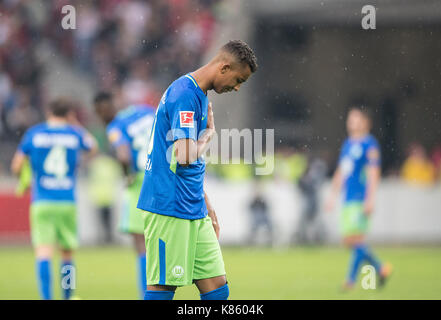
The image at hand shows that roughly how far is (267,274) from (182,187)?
6.03 m

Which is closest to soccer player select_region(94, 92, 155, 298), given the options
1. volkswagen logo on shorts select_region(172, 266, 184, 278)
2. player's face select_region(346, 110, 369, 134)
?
volkswagen logo on shorts select_region(172, 266, 184, 278)

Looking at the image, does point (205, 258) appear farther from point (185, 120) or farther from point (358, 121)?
point (358, 121)

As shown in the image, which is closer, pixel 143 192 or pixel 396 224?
pixel 143 192

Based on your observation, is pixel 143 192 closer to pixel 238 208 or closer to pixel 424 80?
pixel 238 208

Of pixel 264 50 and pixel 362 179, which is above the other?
pixel 264 50

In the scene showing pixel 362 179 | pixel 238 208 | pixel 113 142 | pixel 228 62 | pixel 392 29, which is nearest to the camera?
pixel 228 62

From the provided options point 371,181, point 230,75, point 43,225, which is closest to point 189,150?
point 230,75

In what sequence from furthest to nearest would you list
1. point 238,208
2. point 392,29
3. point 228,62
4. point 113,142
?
1. point 392,29
2. point 238,208
3. point 113,142
4. point 228,62

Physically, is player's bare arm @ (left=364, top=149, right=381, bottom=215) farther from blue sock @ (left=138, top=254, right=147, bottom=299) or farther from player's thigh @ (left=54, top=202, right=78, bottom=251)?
player's thigh @ (left=54, top=202, right=78, bottom=251)

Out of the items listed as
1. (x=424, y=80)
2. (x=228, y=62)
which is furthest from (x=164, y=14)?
(x=228, y=62)

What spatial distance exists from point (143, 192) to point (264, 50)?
13.6 meters

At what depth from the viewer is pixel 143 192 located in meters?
4.90

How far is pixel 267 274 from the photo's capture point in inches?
419

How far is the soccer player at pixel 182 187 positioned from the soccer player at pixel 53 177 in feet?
10.9
